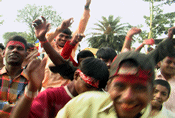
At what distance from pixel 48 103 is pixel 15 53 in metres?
1.32

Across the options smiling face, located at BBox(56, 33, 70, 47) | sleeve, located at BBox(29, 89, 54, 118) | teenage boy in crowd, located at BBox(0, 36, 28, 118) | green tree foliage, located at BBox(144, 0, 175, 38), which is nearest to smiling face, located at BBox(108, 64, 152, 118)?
sleeve, located at BBox(29, 89, 54, 118)

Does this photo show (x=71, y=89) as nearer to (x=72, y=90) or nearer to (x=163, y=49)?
(x=72, y=90)

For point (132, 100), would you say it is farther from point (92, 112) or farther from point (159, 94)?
point (159, 94)

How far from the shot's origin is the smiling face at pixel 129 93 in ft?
3.77

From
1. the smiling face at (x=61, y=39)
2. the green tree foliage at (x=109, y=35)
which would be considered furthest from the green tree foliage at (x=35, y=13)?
the smiling face at (x=61, y=39)

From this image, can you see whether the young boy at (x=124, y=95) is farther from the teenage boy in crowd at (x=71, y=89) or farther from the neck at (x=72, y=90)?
the neck at (x=72, y=90)

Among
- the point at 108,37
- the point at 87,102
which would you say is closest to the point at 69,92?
the point at 87,102

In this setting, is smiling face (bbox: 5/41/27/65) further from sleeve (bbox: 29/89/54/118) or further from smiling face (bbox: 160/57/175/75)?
smiling face (bbox: 160/57/175/75)

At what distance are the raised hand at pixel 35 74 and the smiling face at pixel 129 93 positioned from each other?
26.0 inches

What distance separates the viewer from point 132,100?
1142 millimetres

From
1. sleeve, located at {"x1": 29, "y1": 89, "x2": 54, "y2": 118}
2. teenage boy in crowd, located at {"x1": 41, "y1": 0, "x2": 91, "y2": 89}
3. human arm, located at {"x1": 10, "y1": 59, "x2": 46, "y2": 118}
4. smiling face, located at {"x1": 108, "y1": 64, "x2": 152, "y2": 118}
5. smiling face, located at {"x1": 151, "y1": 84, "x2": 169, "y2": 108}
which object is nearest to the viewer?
smiling face, located at {"x1": 108, "y1": 64, "x2": 152, "y2": 118}

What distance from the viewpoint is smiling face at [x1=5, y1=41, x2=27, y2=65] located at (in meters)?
2.61

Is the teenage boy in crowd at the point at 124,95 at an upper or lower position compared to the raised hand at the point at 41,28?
lower

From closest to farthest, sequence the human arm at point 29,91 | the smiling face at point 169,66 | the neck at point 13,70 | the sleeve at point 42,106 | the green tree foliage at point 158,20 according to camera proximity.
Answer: the human arm at point 29,91 → the sleeve at point 42,106 → the neck at point 13,70 → the smiling face at point 169,66 → the green tree foliage at point 158,20
